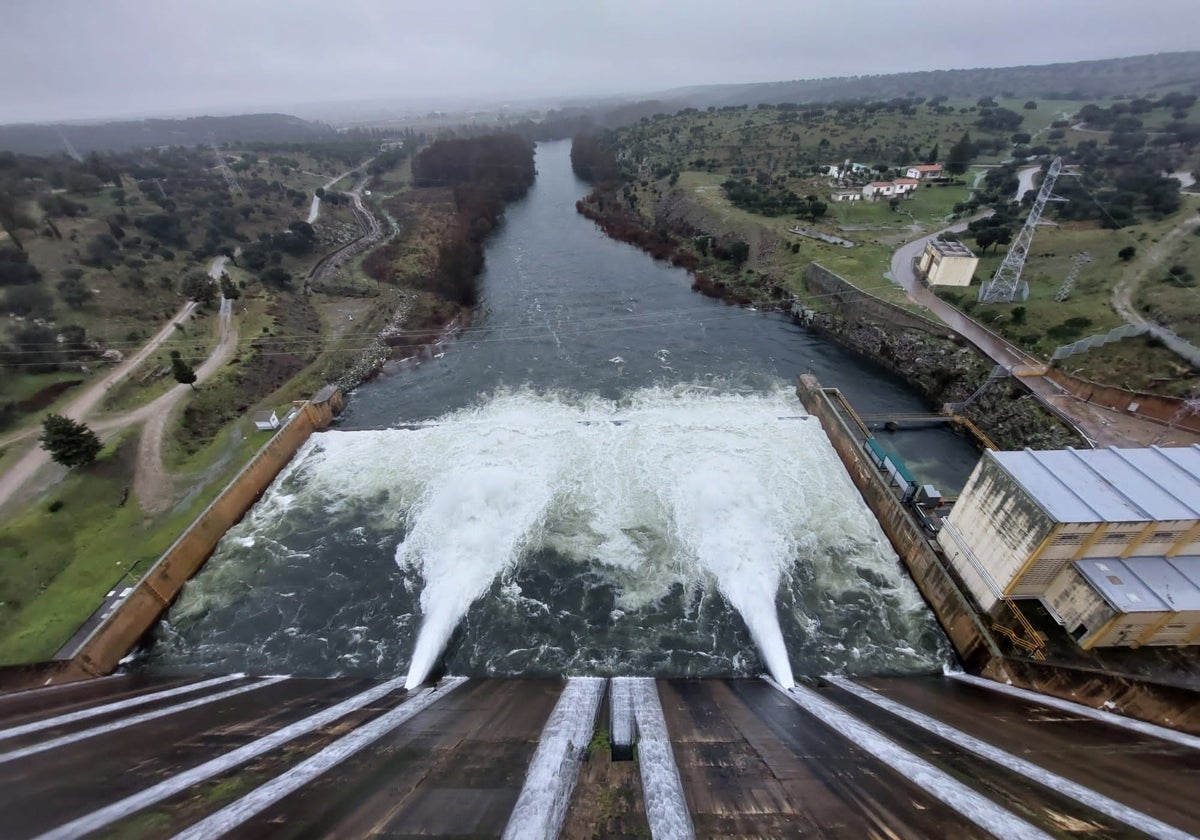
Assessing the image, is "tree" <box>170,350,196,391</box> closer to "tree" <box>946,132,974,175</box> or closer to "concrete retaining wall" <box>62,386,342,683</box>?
"concrete retaining wall" <box>62,386,342,683</box>

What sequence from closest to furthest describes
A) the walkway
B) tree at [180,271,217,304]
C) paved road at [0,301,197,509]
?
the walkway < paved road at [0,301,197,509] < tree at [180,271,217,304]

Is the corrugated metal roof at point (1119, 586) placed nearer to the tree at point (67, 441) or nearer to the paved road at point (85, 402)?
the tree at point (67, 441)

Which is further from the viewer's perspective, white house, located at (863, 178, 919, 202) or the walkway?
white house, located at (863, 178, 919, 202)

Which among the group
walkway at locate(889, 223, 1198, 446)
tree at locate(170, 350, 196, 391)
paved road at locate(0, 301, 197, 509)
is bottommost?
paved road at locate(0, 301, 197, 509)

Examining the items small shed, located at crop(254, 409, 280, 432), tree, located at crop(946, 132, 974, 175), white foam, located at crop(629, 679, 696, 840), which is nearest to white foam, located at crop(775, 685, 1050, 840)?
white foam, located at crop(629, 679, 696, 840)

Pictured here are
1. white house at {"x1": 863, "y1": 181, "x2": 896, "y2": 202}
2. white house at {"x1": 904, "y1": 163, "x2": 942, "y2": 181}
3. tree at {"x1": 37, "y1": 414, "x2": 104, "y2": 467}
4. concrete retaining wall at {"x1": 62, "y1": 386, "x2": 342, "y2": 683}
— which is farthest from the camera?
white house at {"x1": 904, "y1": 163, "x2": 942, "y2": 181}

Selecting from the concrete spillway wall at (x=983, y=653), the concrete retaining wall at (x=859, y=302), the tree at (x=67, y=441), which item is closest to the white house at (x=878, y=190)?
the concrete retaining wall at (x=859, y=302)

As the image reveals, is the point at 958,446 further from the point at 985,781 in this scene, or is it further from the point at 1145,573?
the point at 985,781
